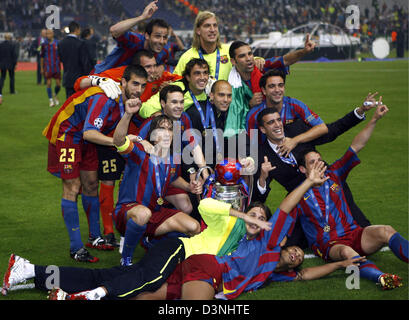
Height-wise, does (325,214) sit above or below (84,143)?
below

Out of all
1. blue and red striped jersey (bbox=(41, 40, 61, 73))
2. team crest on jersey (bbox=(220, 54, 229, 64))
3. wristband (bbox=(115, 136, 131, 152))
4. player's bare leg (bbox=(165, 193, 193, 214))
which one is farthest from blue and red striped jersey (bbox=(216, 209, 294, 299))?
blue and red striped jersey (bbox=(41, 40, 61, 73))

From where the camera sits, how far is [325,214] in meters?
5.11

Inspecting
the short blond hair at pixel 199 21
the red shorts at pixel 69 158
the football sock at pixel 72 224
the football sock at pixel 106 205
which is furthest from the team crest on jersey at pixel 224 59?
the football sock at pixel 72 224

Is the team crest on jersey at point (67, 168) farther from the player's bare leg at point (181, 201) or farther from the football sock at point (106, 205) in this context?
the player's bare leg at point (181, 201)

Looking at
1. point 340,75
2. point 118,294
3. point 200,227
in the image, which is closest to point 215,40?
point 200,227

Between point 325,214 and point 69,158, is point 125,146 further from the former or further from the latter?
point 325,214

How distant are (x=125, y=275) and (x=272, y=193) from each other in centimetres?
378

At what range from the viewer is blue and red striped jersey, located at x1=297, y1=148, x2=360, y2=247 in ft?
16.7

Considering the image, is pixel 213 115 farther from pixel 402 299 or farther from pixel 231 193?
pixel 402 299

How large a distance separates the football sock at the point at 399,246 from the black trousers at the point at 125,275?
1.64 meters

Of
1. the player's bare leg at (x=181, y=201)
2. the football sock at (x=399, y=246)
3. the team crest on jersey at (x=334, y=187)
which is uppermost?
the team crest on jersey at (x=334, y=187)

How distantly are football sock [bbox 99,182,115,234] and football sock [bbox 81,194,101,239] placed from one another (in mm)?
159

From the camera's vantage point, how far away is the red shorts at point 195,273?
13.9 ft

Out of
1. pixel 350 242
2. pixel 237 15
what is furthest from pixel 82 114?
pixel 237 15
